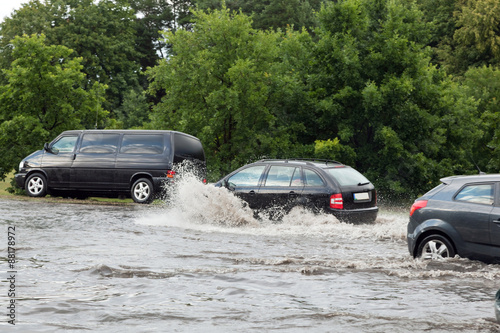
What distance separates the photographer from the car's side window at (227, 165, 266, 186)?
15.0m

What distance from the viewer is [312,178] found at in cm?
1427

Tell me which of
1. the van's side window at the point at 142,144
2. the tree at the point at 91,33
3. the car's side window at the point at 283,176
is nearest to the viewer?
the car's side window at the point at 283,176

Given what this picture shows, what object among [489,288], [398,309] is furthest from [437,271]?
[398,309]

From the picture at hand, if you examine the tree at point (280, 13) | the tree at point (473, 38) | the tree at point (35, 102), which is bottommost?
the tree at point (35, 102)

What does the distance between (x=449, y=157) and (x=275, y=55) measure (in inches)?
372

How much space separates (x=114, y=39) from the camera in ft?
189

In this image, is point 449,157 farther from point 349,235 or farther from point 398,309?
point 398,309

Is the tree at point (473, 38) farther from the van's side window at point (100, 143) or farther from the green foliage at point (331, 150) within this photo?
the van's side window at point (100, 143)

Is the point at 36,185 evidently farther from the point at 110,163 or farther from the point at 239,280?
the point at 239,280

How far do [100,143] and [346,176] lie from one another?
8.89m

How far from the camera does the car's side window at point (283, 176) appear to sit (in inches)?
569

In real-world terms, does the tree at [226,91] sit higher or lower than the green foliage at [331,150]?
higher

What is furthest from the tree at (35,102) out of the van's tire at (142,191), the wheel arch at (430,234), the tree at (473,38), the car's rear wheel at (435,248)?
the tree at (473,38)

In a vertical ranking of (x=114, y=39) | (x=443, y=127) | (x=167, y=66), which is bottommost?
(x=443, y=127)
